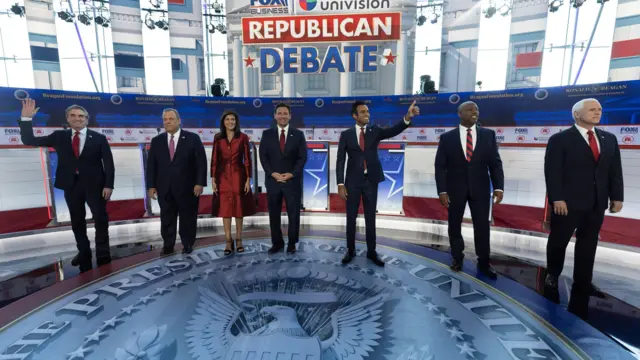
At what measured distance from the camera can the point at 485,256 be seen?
2871 millimetres

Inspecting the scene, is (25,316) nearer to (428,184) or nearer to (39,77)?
(428,184)

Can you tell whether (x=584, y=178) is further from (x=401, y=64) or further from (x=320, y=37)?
(x=401, y=64)

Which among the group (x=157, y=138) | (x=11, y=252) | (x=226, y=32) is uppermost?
(x=226, y=32)

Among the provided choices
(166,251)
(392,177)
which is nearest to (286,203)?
(166,251)

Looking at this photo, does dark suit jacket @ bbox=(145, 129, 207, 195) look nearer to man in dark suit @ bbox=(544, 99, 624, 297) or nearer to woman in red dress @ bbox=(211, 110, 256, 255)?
woman in red dress @ bbox=(211, 110, 256, 255)

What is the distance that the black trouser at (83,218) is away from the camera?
3.09m

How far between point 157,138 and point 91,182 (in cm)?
77

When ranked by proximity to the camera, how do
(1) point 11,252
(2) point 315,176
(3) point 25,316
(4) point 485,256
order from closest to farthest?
(3) point 25,316 → (4) point 485,256 → (1) point 11,252 → (2) point 315,176

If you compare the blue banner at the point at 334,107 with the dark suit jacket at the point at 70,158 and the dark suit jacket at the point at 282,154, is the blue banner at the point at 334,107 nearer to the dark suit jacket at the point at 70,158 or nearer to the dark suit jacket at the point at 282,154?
the dark suit jacket at the point at 70,158

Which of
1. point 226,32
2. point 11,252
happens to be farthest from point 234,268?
point 226,32

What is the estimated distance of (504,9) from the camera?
7.10 m

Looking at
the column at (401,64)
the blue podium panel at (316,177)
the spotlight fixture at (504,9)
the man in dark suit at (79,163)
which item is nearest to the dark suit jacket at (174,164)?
the man in dark suit at (79,163)

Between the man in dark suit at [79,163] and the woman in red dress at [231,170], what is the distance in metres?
1.10

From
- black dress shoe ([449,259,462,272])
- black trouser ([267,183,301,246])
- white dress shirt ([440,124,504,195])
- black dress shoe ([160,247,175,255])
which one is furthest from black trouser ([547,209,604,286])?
black dress shoe ([160,247,175,255])
